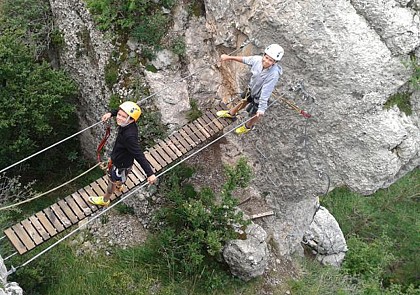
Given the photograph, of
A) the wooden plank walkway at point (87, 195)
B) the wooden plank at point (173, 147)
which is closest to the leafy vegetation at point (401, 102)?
the wooden plank walkway at point (87, 195)

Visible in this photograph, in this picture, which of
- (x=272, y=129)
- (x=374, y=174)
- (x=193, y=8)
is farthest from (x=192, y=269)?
(x=193, y=8)

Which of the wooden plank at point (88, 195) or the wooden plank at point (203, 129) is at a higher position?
the wooden plank at point (88, 195)

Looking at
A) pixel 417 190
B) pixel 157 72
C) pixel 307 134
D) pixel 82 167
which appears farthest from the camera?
pixel 417 190

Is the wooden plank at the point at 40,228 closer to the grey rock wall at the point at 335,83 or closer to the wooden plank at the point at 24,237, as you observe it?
the wooden plank at the point at 24,237

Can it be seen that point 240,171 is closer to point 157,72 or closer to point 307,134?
point 307,134

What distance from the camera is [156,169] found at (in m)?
9.96

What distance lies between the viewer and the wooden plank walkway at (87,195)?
27.9 feet

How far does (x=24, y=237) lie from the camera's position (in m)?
8.45

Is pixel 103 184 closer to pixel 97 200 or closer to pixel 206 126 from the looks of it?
pixel 97 200

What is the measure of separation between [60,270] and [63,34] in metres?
6.31

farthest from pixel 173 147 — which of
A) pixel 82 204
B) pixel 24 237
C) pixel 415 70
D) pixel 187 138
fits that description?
pixel 415 70

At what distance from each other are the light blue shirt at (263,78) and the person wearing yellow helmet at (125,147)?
266cm

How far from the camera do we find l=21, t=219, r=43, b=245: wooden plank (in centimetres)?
849

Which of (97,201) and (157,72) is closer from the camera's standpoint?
(97,201)
